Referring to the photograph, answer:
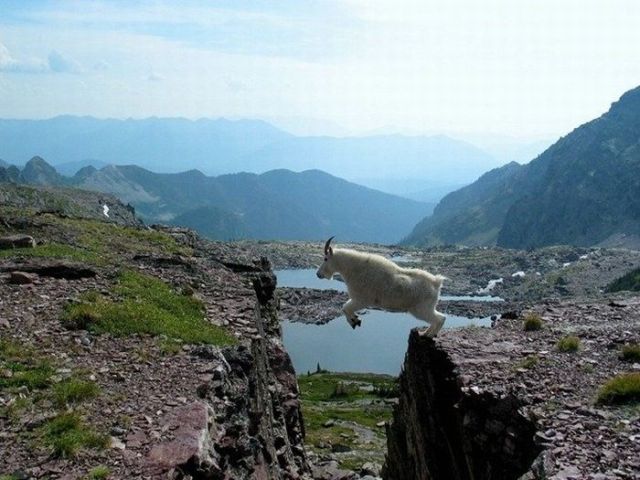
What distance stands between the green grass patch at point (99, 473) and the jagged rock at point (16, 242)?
20190mm

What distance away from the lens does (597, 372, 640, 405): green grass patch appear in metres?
16.1

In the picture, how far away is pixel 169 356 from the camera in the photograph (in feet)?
60.4

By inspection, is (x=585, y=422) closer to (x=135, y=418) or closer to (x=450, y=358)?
(x=450, y=358)

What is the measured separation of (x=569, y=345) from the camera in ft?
67.0

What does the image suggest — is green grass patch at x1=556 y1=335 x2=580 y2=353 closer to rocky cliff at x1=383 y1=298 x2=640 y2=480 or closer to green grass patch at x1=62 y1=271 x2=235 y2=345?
rocky cliff at x1=383 y1=298 x2=640 y2=480

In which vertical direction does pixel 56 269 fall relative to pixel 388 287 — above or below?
below

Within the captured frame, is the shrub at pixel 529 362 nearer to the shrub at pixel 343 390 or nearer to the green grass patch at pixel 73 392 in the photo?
the green grass patch at pixel 73 392

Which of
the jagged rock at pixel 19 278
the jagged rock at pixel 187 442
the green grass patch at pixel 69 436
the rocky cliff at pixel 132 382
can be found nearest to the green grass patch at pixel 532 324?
the rocky cliff at pixel 132 382

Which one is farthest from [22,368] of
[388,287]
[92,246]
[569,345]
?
[92,246]

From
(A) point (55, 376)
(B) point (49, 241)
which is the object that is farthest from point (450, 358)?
(B) point (49, 241)

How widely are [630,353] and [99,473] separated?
16.0 m

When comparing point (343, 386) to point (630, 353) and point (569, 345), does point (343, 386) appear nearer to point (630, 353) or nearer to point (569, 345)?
point (569, 345)

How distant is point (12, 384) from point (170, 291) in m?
11.0

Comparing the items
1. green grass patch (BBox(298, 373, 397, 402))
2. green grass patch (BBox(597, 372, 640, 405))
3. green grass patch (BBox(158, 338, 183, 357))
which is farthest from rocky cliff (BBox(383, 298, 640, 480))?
green grass patch (BBox(298, 373, 397, 402))
